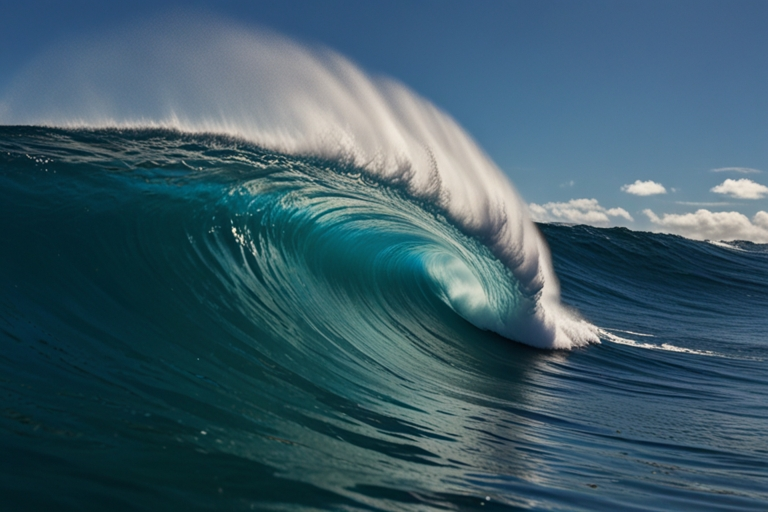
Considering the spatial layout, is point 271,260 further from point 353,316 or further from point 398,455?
point 398,455

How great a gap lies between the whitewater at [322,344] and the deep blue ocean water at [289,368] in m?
0.02

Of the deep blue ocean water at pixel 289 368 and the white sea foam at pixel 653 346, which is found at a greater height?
the white sea foam at pixel 653 346

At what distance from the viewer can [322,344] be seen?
548 cm

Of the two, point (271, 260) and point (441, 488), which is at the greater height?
point (271, 260)

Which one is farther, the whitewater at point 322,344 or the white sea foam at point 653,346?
the white sea foam at point 653,346

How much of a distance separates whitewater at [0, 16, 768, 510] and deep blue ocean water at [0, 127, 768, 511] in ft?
0.07

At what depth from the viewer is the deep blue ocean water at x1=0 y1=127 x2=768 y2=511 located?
249 centimetres

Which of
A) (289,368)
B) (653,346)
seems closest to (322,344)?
(289,368)

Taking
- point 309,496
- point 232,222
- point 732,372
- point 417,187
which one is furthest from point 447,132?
point 309,496

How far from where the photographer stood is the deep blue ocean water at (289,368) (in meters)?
2.49

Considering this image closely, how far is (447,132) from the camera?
331 inches

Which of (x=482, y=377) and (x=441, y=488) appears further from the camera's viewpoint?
(x=482, y=377)

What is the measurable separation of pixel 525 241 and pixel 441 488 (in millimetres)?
6024

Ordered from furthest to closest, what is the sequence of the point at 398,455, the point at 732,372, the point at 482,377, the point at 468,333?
the point at 468,333
the point at 732,372
the point at 482,377
the point at 398,455
